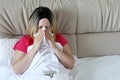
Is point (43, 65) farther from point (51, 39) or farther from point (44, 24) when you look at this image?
point (44, 24)

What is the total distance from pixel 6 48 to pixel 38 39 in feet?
1.12

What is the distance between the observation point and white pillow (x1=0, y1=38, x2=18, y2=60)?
1905mm

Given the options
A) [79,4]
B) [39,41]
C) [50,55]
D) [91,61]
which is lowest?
[91,61]

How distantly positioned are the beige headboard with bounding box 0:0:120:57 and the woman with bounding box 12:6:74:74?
0.71 feet

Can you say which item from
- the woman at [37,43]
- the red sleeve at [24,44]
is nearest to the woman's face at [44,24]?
the woman at [37,43]

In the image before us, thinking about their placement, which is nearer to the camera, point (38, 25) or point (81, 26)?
point (38, 25)

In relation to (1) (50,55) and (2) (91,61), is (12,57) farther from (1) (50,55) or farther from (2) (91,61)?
(2) (91,61)

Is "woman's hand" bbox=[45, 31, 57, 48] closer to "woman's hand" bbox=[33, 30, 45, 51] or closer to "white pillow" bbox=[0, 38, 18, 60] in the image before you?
"woman's hand" bbox=[33, 30, 45, 51]

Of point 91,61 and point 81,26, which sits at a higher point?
point 81,26

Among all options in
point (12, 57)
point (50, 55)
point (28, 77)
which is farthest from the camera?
point (12, 57)

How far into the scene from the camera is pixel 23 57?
1.72 meters

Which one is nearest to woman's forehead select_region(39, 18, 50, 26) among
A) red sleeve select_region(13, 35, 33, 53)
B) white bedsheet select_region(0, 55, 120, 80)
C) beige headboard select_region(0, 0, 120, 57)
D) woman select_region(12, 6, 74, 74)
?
woman select_region(12, 6, 74, 74)

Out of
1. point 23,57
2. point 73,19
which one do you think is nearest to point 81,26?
point 73,19

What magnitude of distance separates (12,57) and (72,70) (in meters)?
0.48
